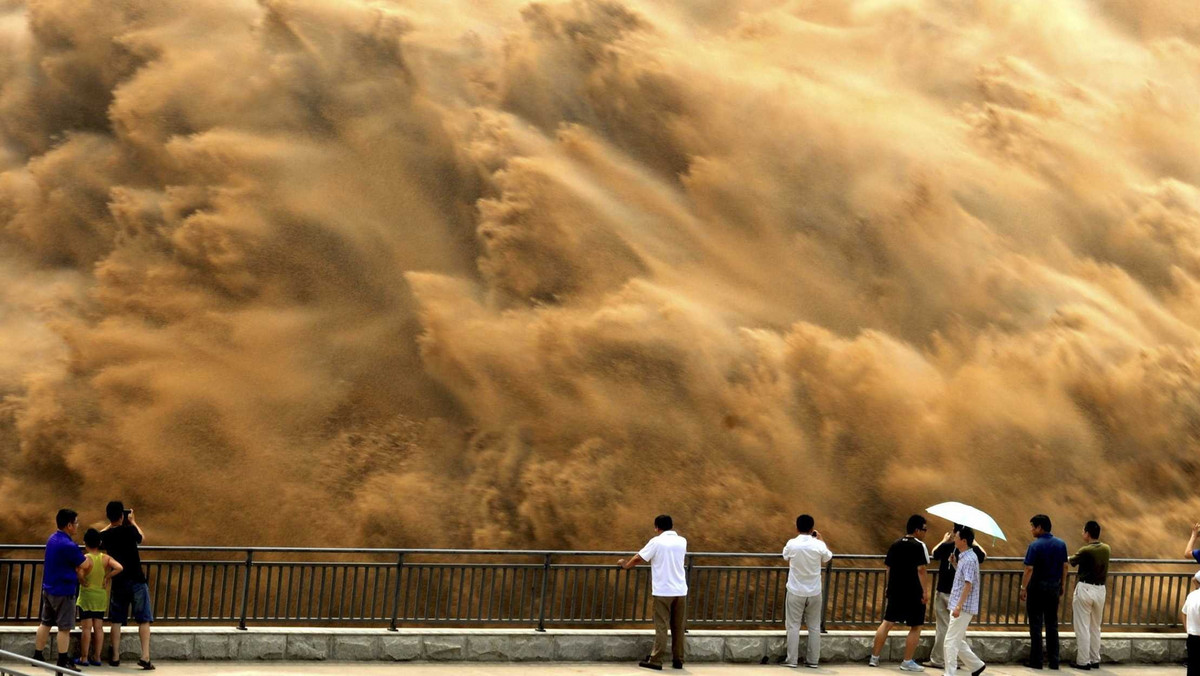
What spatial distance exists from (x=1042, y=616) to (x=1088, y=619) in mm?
538

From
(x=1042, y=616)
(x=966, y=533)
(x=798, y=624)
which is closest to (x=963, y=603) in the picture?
(x=966, y=533)

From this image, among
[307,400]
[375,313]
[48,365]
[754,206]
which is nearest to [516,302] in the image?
[375,313]

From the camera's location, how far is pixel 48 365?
2430cm

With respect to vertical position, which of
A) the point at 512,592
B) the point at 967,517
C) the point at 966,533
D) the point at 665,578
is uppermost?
the point at 967,517

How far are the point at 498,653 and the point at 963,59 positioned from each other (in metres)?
25.7

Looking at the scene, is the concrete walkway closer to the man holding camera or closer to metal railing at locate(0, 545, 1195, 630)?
the man holding camera

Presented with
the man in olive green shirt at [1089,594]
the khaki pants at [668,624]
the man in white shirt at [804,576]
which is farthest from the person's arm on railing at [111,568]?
the man in olive green shirt at [1089,594]

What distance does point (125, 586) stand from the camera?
1223 centimetres

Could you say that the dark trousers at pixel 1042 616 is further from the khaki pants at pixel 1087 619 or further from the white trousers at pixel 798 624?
the white trousers at pixel 798 624

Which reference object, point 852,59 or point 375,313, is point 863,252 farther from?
point 375,313

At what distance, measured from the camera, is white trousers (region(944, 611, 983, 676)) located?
13.2 meters

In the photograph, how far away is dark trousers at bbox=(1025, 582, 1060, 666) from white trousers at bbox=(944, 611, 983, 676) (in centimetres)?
141

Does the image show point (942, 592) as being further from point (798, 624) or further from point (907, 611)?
point (798, 624)

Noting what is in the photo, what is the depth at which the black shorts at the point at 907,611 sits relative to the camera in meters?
13.7
